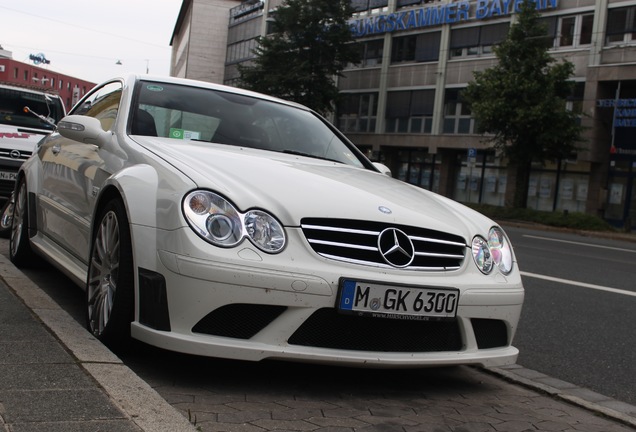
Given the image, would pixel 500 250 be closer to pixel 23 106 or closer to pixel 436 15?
pixel 23 106

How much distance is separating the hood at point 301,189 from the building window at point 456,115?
1328 inches

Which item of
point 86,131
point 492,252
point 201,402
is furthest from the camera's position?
→ point 86,131

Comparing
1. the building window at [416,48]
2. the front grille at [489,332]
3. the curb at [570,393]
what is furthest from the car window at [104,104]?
the building window at [416,48]

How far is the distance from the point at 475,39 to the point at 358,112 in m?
9.43

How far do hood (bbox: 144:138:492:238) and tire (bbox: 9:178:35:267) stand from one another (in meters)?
2.06

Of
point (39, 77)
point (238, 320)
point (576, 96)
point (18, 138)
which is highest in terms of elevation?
point (39, 77)

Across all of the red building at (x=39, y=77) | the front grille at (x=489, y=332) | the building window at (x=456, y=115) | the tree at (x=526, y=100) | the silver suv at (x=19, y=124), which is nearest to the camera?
the front grille at (x=489, y=332)

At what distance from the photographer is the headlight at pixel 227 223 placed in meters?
3.28

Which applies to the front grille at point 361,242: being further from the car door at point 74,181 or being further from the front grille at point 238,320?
the car door at point 74,181

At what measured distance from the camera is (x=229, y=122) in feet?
15.6

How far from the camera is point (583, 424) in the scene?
3.57 meters

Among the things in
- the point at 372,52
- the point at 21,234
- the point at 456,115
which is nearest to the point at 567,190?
the point at 456,115

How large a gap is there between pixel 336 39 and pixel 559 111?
633 inches

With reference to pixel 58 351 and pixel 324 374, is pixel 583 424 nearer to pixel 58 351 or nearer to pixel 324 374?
pixel 324 374
